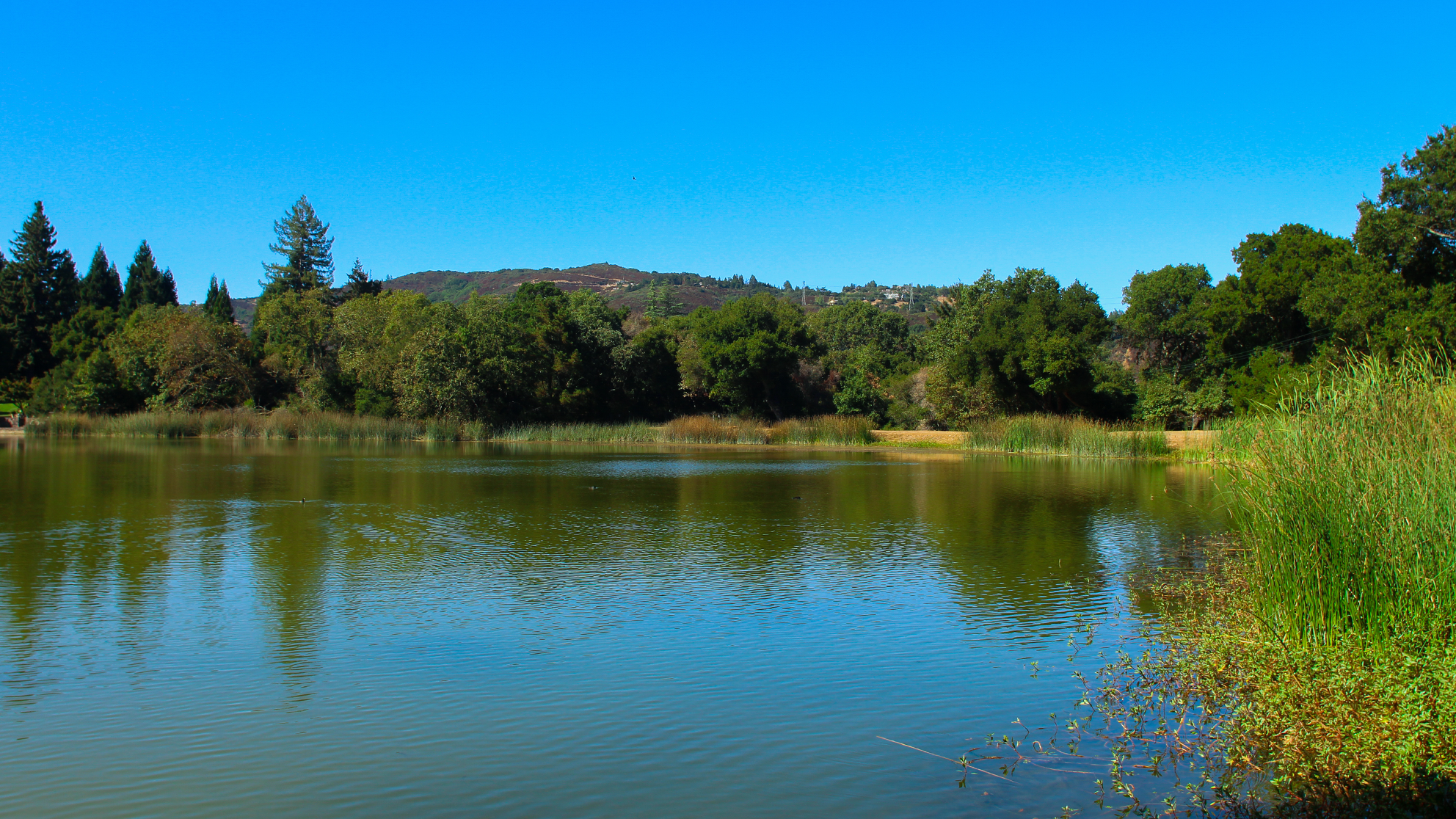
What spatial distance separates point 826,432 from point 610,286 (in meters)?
114

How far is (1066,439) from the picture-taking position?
3391 cm

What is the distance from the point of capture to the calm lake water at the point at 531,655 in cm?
454

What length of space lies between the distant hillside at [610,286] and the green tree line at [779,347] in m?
72.5

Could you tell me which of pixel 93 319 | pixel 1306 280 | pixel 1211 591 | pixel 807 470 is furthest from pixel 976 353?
pixel 93 319

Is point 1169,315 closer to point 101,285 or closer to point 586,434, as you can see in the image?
point 586,434

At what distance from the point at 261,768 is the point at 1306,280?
129 ft

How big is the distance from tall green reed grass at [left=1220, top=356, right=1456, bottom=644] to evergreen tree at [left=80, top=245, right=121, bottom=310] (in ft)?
278

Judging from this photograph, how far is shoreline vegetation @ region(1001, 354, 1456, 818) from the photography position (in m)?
4.43

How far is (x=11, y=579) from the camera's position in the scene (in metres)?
9.08

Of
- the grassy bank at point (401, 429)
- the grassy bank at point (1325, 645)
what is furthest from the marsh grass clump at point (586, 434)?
the grassy bank at point (1325, 645)

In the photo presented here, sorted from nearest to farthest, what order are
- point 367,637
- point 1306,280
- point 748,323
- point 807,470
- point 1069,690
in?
point 1069,690, point 367,637, point 807,470, point 1306,280, point 748,323

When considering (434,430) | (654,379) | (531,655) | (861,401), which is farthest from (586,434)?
(531,655)

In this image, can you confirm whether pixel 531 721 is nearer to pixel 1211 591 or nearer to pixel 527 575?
pixel 527 575

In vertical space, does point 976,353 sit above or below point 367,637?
above
